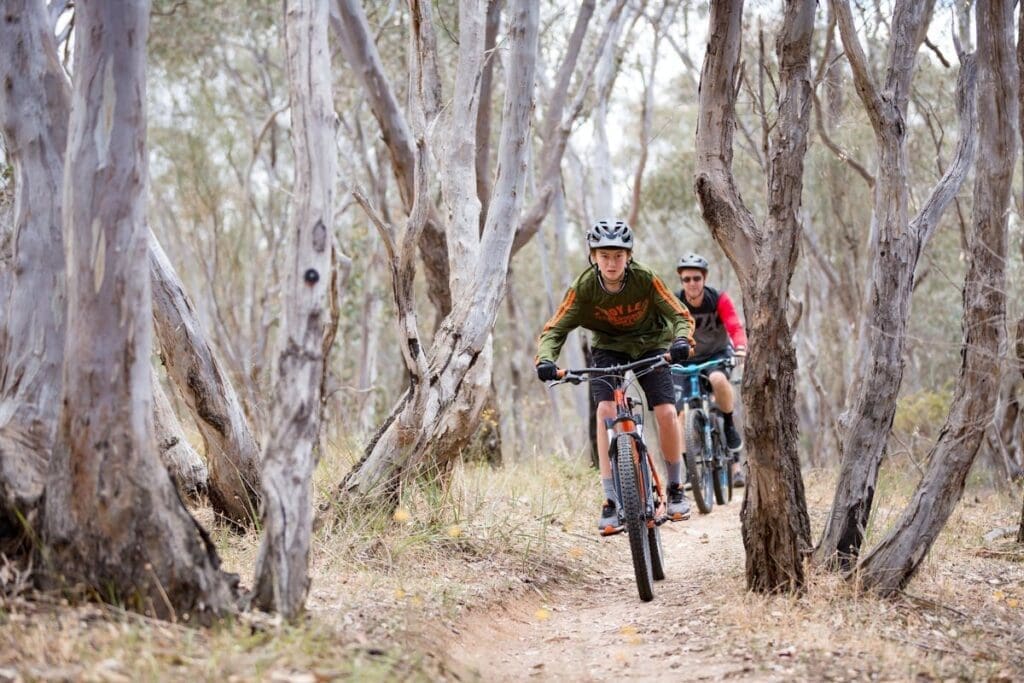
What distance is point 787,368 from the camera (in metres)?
5.70

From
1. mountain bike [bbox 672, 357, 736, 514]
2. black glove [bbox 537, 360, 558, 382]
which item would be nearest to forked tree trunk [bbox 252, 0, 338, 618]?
black glove [bbox 537, 360, 558, 382]

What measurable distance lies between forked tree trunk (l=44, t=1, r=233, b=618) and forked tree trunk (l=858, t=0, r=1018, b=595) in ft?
11.7

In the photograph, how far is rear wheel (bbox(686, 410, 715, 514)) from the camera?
9.55 meters

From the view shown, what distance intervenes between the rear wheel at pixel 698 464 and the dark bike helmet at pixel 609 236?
3272 mm

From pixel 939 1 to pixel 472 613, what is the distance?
835 cm

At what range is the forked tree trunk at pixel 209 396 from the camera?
6.18 m

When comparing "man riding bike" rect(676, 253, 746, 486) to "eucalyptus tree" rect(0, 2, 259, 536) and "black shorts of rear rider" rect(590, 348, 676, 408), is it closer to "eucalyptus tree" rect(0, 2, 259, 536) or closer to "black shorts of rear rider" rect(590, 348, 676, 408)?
"black shorts of rear rider" rect(590, 348, 676, 408)

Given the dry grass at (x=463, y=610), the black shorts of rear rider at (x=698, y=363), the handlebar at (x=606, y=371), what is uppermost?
the handlebar at (x=606, y=371)

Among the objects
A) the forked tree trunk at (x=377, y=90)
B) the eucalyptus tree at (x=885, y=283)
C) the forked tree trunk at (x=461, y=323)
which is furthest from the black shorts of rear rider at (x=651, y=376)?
the forked tree trunk at (x=377, y=90)

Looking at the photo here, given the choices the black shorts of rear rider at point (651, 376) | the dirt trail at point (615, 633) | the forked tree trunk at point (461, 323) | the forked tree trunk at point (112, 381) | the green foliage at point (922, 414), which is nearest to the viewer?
the forked tree trunk at point (112, 381)

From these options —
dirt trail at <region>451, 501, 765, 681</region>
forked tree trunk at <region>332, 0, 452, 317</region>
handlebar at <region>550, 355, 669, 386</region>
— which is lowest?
dirt trail at <region>451, 501, 765, 681</region>

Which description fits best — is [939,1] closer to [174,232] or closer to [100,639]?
[100,639]

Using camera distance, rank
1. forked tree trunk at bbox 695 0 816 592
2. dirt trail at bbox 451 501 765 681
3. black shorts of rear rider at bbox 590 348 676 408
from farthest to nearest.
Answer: black shorts of rear rider at bbox 590 348 676 408, forked tree trunk at bbox 695 0 816 592, dirt trail at bbox 451 501 765 681

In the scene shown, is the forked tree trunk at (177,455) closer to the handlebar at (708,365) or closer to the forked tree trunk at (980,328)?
the forked tree trunk at (980,328)
